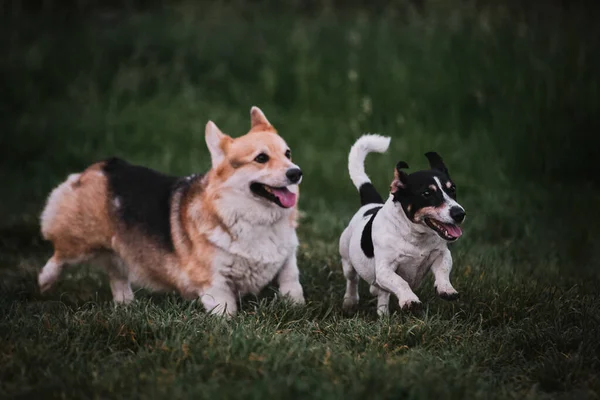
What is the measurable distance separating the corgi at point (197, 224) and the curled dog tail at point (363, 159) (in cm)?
50

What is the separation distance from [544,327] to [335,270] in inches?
76.8

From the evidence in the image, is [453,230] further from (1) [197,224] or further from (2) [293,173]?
(1) [197,224]

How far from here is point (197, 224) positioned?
5512 millimetres

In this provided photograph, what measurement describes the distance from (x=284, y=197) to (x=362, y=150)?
2.45 ft

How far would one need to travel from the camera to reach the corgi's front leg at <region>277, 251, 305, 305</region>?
544 cm

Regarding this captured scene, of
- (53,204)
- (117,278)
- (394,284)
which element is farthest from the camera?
(53,204)

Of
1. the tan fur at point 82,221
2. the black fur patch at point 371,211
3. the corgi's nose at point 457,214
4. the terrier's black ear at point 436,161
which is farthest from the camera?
the tan fur at point 82,221

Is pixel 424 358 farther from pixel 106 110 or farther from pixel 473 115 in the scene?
pixel 106 110

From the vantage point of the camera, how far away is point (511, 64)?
9.91 metres

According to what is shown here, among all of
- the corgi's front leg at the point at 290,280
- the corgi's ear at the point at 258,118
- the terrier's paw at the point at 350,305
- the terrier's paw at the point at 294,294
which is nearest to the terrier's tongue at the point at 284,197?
the corgi's front leg at the point at 290,280

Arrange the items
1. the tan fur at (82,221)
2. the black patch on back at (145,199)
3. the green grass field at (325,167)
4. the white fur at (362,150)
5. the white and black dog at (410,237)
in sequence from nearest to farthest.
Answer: the green grass field at (325,167)
the white and black dog at (410,237)
the white fur at (362,150)
the black patch on back at (145,199)
the tan fur at (82,221)

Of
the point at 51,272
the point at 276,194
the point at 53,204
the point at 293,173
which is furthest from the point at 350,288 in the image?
the point at 53,204

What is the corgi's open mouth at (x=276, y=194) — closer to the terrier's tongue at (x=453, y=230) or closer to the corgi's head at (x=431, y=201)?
the corgi's head at (x=431, y=201)

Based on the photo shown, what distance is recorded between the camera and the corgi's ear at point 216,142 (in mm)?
5465
